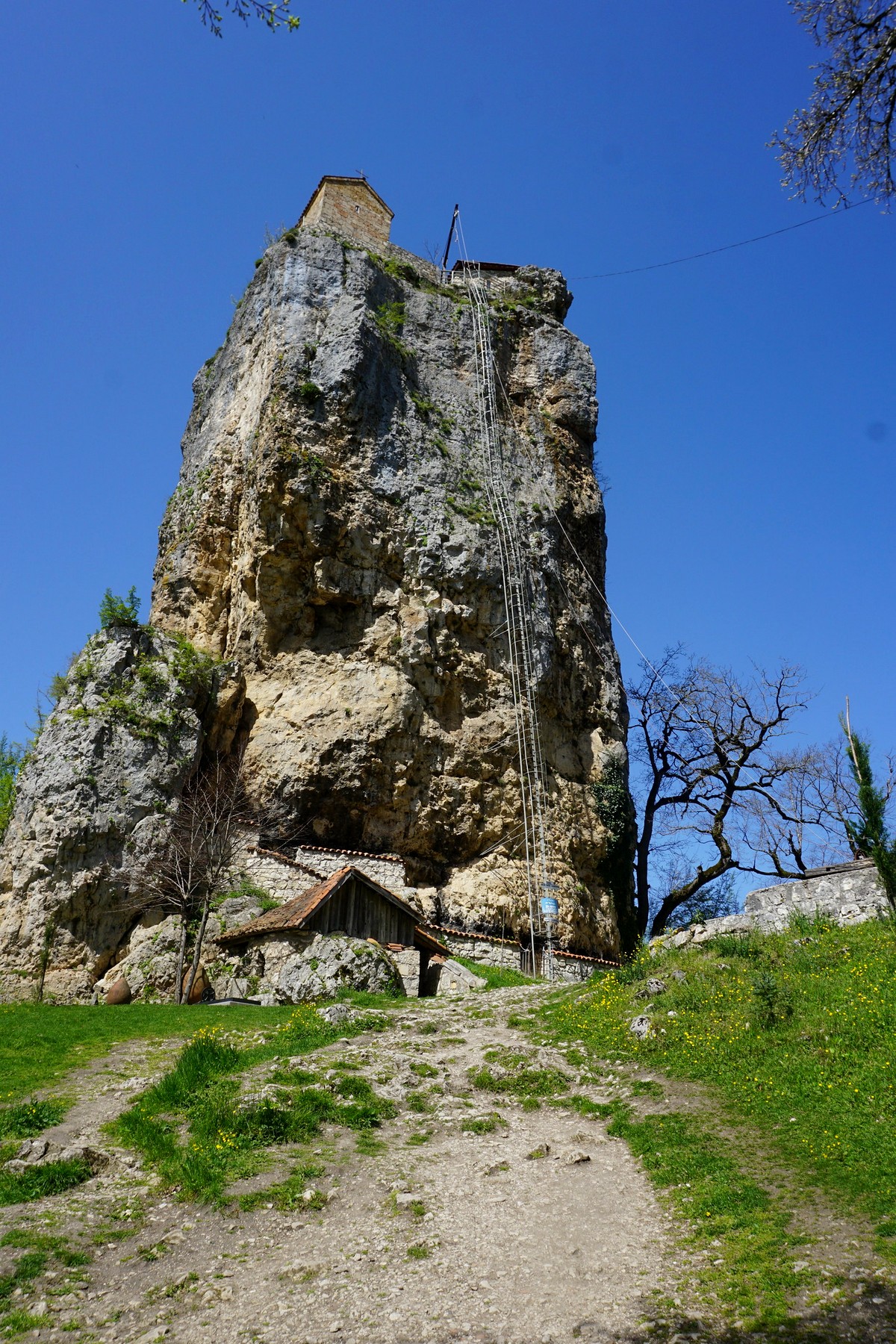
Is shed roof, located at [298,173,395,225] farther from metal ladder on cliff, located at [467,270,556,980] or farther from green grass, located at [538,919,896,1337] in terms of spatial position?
green grass, located at [538,919,896,1337]

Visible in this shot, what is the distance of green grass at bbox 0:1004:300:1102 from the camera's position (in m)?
10.6

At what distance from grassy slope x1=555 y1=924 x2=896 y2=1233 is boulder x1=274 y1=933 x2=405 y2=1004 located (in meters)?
3.77

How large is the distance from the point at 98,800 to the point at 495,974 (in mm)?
9898

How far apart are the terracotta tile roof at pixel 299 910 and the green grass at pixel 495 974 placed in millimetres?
2043

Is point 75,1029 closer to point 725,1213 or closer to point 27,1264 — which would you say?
point 27,1264

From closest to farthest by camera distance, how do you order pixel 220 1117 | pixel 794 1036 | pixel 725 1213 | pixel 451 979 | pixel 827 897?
pixel 725 1213 < pixel 220 1117 < pixel 794 1036 < pixel 827 897 < pixel 451 979

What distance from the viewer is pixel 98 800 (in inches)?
797

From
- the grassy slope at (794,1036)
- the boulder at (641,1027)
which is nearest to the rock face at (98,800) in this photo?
the grassy slope at (794,1036)

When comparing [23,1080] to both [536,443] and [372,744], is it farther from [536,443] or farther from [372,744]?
[536,443]

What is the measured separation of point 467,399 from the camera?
97.8 feet

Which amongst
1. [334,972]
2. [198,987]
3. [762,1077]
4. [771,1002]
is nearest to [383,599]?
[198,987]

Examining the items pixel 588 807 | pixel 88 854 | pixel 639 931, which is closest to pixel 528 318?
pixel 588 807

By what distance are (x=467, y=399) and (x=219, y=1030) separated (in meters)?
22.7

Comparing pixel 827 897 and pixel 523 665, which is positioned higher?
pixel 523 665
